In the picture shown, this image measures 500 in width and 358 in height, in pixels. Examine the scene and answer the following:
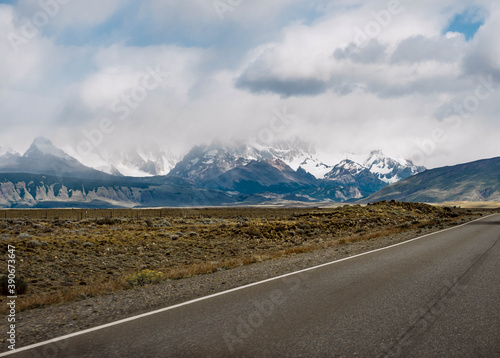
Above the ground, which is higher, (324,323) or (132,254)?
(132,254)

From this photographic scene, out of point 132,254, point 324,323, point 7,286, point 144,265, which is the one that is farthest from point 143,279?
point 132,254

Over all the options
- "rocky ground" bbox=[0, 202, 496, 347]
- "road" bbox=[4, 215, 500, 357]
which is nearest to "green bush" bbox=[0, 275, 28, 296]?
"rocky ground" bbox=[0, 202, 496, 347]

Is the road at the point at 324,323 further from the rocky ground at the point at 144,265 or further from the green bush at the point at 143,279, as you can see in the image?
the green bush at the point at 143,279

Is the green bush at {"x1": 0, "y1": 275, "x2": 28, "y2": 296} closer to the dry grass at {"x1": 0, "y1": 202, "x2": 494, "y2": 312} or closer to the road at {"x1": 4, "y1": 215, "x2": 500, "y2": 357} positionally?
the dry grass at {"x1": 0, "y1": 202, "x2": 494, "y2": 312}

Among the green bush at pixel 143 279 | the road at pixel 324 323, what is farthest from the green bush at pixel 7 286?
the road at pixel 324 323

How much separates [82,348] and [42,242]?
20823 millimetres

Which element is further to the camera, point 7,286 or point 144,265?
point 144,265

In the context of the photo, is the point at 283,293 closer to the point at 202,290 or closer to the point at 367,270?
the point at 202,290

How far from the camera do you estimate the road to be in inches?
228

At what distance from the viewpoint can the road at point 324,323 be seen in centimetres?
579

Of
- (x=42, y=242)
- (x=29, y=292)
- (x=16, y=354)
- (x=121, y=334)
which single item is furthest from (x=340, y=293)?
(x=42, y=242)

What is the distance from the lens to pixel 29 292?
48.4 feet

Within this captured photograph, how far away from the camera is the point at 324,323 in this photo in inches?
270

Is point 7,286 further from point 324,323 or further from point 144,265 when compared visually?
point 324,323
